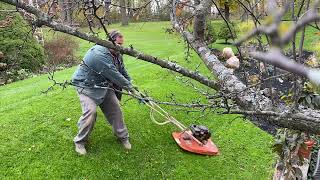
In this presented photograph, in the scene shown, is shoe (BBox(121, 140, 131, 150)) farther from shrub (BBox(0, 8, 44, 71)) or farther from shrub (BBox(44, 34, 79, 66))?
shrub (BBox(44, 34, 79, 66))

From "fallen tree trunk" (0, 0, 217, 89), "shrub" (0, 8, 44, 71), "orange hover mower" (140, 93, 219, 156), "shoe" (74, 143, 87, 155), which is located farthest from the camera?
"shrub" (0, 8, 44, 71)

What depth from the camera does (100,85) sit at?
638 cm

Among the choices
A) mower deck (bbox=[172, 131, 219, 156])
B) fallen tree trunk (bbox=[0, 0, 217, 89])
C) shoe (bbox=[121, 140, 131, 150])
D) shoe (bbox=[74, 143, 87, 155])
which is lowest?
mower deck (bbox=[172, 131, 219, 156])

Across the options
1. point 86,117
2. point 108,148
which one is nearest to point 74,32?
point 86,117

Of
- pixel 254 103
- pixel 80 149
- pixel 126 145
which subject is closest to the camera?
pixel 254 103

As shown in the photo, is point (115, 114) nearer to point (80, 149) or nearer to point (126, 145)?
point (126, 145)

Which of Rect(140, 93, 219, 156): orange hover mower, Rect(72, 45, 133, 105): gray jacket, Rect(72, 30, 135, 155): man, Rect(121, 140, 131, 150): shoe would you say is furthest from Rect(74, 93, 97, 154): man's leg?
Rect(140, 93, 219, 156): orange hover mower

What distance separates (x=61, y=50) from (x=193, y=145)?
1063 cm

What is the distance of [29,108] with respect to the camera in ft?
29.2

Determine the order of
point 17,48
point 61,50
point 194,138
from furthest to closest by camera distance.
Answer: point 61,50 → point 17,48 → point 194,138

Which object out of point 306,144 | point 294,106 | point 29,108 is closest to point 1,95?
point 29,108

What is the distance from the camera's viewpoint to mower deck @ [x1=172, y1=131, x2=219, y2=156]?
7855 millimetres

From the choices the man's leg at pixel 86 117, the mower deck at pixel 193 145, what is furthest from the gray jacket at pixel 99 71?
the mower deck at pixel 193 145

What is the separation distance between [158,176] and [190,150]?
994 millimetres
